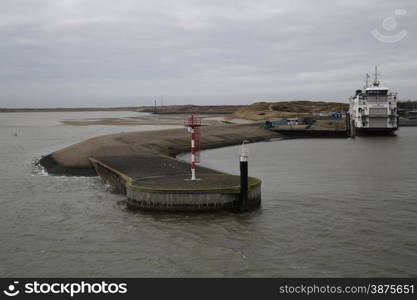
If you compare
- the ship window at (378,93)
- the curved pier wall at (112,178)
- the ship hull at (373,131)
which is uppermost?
the ship window at (378,93)

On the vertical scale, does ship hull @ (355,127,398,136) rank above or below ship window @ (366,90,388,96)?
below

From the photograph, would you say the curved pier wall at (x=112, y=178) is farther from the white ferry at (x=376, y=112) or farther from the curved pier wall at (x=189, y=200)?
the white ferry at (x=376, y=112)

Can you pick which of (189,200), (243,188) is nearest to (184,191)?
(189,200)

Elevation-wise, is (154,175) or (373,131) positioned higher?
(373,131)

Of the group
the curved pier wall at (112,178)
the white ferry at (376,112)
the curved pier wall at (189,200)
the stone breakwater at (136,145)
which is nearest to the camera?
the curved pier wall at (189,200)

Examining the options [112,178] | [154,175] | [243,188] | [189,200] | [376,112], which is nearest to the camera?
[189,200]

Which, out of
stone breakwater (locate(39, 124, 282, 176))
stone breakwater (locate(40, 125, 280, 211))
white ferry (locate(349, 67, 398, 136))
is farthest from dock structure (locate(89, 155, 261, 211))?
white ferry (locate(349, 67, 398, 136))

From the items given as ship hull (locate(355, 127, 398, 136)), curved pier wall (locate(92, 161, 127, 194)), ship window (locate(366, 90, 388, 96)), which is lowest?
curved pier wall (locate(92, 161, 127, 194))

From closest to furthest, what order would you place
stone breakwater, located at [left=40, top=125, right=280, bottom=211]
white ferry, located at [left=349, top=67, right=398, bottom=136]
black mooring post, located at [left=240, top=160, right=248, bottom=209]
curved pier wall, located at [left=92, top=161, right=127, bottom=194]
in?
stone breakwater, located at [left=40, top=125, right=280, bottom=211] → black mooring post, located at [left=240, top=160, right=248, bottom=209] → curved pier wall, located at [left=92, top=161, right=127, bottom=194] → white ferry, located at [left=349, top=67, right=398, bottom=136]


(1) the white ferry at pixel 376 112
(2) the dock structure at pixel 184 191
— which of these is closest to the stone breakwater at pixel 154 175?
(2) the dock structure at pixel 184 191

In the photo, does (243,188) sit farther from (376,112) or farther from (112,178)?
(376,112)

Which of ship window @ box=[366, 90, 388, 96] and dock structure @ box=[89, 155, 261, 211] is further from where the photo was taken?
ship window @ box=[366, 90, 388, 96]

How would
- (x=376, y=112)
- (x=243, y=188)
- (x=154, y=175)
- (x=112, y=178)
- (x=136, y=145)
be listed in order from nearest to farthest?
(x=243, y=188)
(x=154, y=175)
(x=112, y=178)
(x=136, y=145)
(x=376, y=112)

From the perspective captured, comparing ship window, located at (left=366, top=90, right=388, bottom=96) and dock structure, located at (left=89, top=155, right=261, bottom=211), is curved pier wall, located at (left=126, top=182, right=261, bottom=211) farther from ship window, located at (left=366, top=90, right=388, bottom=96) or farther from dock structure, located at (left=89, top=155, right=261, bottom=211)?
ship window, located at (left=366, top=90, right=388, bottom=96)
